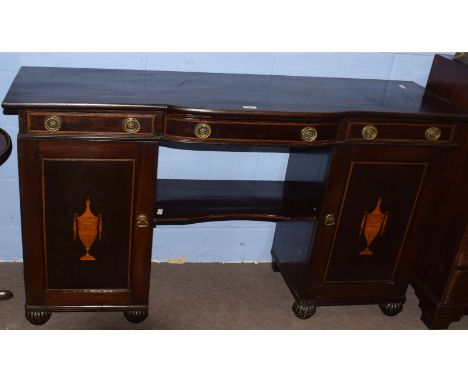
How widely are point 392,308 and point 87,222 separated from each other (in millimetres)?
1506

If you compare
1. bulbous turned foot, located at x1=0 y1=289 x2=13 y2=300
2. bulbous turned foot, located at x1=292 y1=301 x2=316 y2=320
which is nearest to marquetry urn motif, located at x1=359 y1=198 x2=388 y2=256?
bulbous turned foot, located at x1=292 y1=301 x2=316 y2=320

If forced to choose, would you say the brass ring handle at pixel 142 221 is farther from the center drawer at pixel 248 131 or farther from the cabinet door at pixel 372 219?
the cabinet door at pixel 372 219

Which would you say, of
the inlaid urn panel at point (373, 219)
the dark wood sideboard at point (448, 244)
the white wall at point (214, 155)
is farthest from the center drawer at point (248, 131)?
the dark wood sideboard at point (448, 244)

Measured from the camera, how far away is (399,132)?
2.30m

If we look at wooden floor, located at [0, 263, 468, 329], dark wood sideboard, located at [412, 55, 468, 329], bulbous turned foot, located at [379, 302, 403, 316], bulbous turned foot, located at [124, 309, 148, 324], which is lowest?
wooden floor, located at [0, 263, 468, 329]

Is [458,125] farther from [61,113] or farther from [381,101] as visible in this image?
[61,113]

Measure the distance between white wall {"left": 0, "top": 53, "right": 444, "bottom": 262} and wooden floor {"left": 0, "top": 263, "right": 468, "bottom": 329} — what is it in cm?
10

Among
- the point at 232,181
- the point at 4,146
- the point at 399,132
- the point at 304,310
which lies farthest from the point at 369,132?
the point at 4,146

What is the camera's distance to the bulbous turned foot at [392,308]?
2.75 m

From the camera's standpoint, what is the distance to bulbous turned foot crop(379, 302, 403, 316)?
2.75 m

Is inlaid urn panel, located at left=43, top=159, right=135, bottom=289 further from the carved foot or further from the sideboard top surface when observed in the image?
the carved foot

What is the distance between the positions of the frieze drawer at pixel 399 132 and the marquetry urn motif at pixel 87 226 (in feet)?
3.46

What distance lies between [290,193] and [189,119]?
78cm

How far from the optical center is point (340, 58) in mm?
2656
